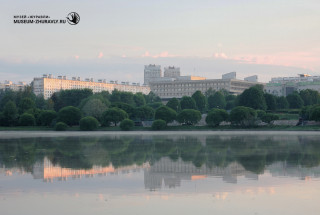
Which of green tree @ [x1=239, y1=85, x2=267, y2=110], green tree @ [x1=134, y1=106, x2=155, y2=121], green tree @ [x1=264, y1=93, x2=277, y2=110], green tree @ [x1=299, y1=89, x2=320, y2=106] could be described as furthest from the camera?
green tree @ [x1=299, y1=89, x2=320, y2=106]

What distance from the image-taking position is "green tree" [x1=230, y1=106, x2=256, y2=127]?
71.6 meters

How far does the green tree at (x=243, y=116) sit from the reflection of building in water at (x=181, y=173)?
153 feet

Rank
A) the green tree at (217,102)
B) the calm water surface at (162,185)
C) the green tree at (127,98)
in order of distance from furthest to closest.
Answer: the green tree at (127,98), the green tree at (217,102), the calm water surface at (162,185)

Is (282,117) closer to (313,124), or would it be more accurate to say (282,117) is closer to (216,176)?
(313,124)

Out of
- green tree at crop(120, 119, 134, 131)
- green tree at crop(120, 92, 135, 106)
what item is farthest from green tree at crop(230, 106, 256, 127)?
green tree at crop(120, 92, 135, 106)

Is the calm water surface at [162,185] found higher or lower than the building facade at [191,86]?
lower

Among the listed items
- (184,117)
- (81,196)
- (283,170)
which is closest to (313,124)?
(184,117)

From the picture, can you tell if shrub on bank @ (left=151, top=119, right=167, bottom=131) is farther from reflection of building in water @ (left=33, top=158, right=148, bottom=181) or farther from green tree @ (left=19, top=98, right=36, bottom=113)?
reflection of building in water @ (left=33, top=158, right=148, bottom=181)

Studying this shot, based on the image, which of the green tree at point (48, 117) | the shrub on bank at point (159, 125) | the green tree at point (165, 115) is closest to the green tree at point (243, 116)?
the green tree at point (165, 115)

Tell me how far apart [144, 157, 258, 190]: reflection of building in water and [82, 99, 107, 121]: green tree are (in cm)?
5737

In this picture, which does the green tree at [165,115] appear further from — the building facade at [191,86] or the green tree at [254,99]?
the building facade at [191,86]

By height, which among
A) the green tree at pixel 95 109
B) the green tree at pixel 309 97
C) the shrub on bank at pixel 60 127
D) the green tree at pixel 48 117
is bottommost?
the shrub on bank at pixel 60 127

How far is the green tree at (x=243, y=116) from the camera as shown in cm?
7162

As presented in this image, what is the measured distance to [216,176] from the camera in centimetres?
2103
